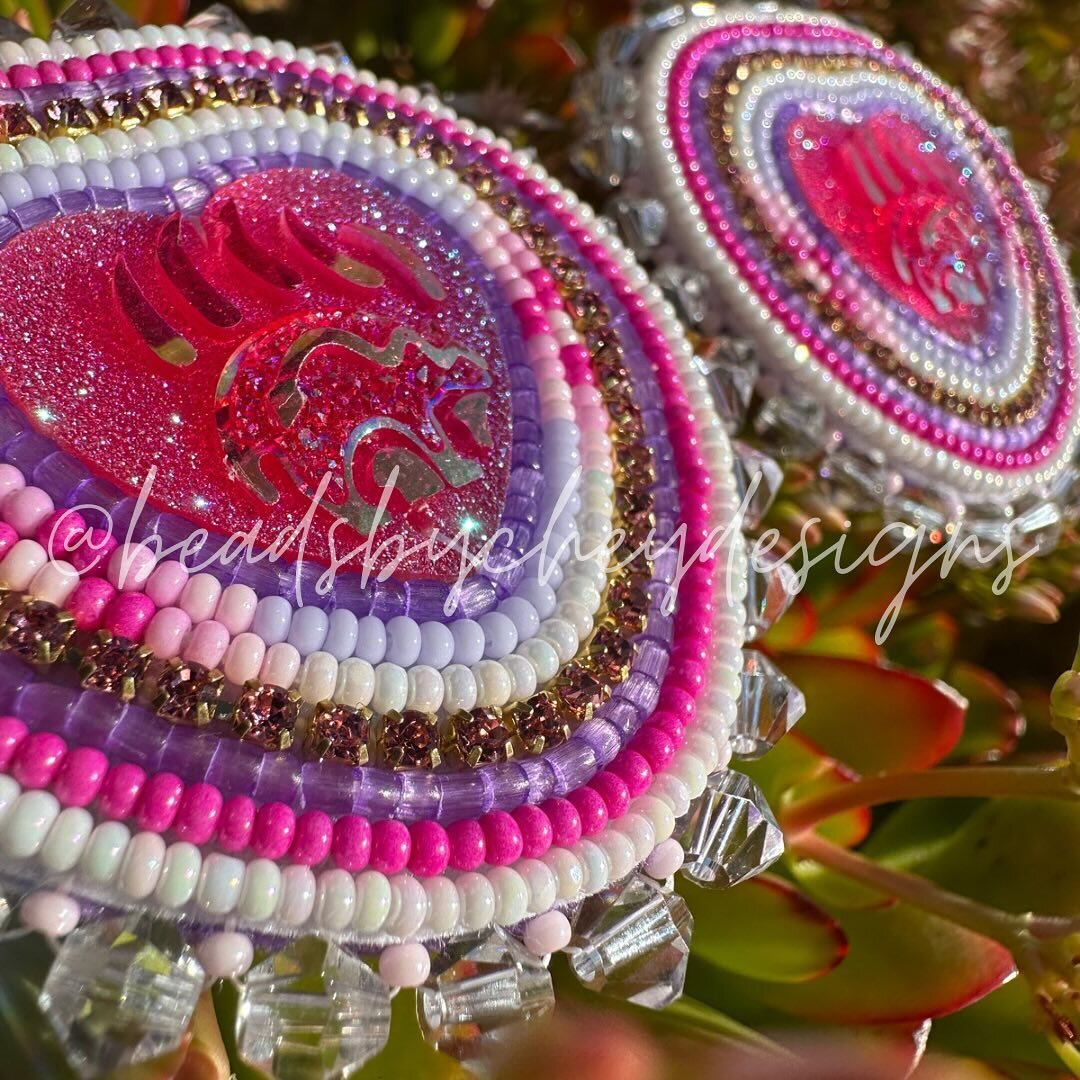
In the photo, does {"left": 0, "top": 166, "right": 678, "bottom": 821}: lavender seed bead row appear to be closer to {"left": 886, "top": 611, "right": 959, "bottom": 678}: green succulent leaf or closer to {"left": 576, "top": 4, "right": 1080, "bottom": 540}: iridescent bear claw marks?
{"left": 576, "top": 4, "right": 1080, "bottom": 540}: iridescent bear claw marks

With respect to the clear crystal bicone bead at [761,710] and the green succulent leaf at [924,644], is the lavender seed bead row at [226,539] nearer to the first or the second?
the clear crystal bicone bead at [761,710]

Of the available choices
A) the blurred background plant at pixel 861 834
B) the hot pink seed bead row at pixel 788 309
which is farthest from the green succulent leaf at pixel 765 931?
the hot pink seed bead row at pixel 788 309

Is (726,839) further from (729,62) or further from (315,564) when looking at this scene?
(729,62)

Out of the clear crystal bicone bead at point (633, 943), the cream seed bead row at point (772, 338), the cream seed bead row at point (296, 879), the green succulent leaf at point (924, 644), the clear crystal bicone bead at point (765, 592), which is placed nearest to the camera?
the cream seed bead row at point (296, 879)

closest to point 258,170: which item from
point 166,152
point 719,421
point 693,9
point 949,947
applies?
point 166,152

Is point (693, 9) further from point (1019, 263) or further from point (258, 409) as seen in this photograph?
point (258, 409)
